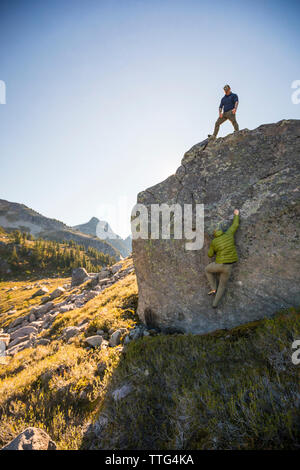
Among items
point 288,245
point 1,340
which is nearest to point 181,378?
point 288,245

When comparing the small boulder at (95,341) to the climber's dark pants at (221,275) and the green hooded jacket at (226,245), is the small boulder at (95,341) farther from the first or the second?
the green hooded jacket at (226,245)

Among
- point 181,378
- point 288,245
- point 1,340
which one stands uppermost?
point 288,245

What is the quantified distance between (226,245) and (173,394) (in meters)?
3.81

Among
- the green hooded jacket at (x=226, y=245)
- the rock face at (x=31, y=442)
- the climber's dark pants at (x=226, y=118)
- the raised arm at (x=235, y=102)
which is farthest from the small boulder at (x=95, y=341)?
the raised arm at (x=235, y=102)

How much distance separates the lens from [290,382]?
10.1 feet

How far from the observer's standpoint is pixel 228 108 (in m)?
8.52

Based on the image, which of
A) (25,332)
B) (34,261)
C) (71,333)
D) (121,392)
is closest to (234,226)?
(121,392)

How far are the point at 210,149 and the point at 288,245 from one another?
14.2 feet

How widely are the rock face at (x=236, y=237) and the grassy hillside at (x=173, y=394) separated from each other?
A: 32.3 inches

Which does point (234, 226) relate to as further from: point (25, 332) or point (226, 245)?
point (25, 332)

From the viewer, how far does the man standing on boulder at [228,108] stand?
8.38 metres

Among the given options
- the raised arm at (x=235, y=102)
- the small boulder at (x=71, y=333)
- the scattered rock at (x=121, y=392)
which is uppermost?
the raised arm at (x=235, y=102)
